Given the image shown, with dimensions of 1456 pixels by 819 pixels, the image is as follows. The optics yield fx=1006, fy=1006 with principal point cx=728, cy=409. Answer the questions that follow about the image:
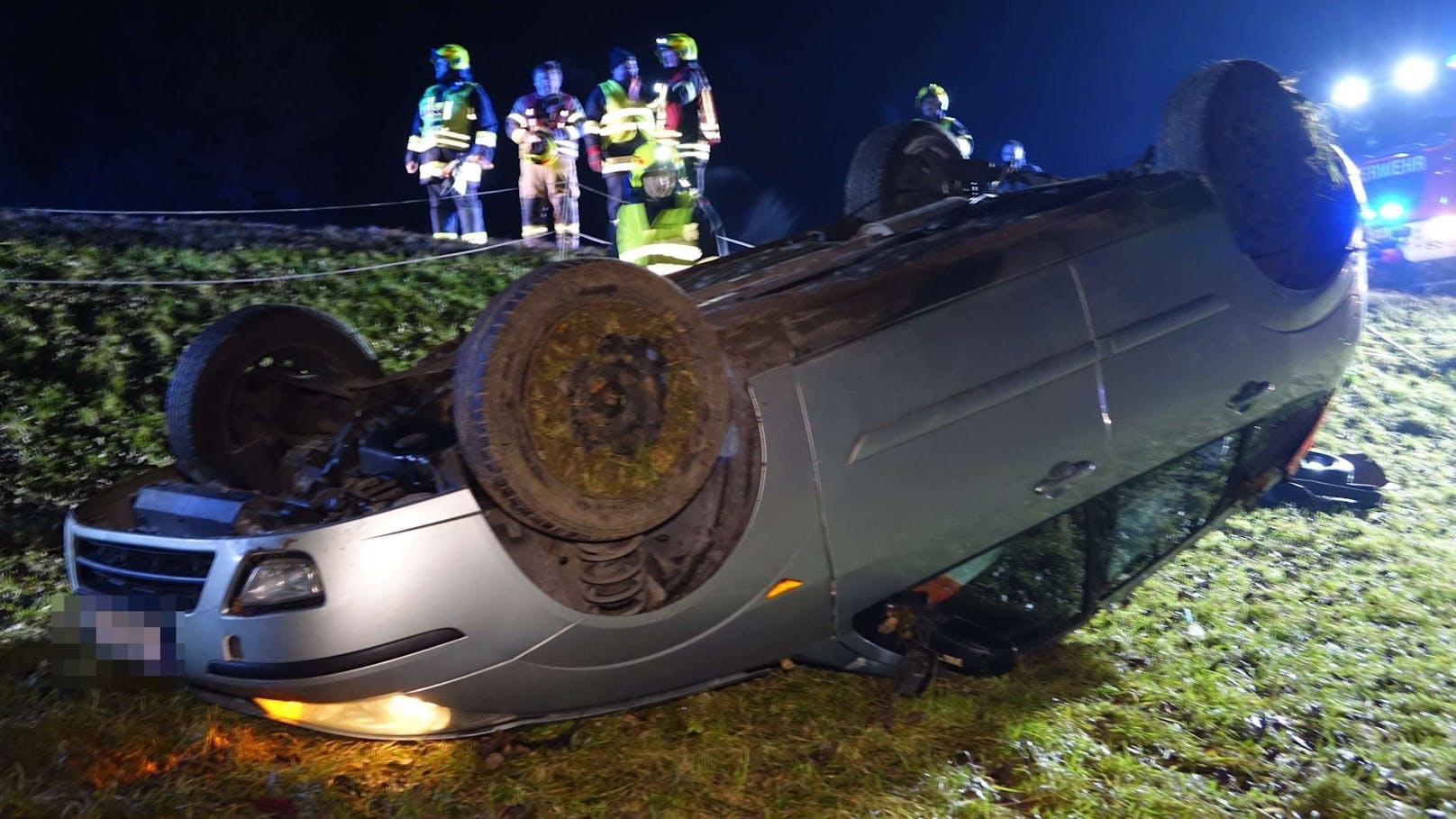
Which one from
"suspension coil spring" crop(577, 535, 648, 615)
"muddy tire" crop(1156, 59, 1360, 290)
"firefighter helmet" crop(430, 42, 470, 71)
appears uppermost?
"firefighter helmet" crop(430, 42, 470, 71)

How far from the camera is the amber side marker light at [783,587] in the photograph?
84.0 inches

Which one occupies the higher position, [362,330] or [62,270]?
[62,270]

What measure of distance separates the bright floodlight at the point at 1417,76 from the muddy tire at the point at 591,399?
13.2m

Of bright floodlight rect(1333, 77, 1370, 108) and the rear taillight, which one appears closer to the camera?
the rear taillight

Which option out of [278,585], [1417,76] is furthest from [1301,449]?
[1417,76]

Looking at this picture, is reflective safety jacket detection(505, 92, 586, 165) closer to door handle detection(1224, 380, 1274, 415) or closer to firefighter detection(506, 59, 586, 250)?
firefighter detection(506, 59, 586, 250)

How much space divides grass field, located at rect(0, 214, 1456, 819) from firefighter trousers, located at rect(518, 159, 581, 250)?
18.7ft

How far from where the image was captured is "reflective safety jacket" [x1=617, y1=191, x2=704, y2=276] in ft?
20.6

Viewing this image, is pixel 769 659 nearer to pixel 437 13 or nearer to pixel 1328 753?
pixel 1328 753

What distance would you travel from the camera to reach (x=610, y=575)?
6.75 feet

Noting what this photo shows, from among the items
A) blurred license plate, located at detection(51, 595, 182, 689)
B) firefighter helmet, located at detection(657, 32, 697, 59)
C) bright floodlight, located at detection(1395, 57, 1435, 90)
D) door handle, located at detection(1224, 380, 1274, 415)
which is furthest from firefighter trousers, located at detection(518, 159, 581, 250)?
bright floodlight, located at detection(1395, 57, 1435, 90)

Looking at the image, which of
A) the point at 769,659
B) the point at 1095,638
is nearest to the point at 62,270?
the point at 769,659

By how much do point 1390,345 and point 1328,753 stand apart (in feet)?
18.2

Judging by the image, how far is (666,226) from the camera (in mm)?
6293
